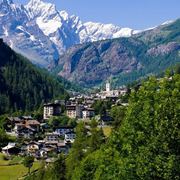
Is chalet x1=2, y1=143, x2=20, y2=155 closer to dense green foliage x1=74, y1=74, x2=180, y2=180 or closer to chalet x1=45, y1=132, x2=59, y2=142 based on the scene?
chalet x1=45, y1=132, x2=59, y2=142

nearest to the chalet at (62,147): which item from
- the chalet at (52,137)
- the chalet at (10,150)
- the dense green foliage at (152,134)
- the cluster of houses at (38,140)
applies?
the cluster of houses at (38,140)

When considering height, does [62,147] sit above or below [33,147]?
below

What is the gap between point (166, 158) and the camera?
2358 cm

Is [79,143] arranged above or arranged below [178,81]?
below

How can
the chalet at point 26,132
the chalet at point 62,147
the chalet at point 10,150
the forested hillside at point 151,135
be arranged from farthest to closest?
1. the chalet at point 26,132
2. the chalet at point 62,147
3. the chalet at point 10,150
4. the forested hillside at point 151,135

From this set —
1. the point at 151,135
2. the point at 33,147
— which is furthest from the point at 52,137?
the point at 151,135

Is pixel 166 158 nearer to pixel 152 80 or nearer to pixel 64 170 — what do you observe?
pixel 152 80

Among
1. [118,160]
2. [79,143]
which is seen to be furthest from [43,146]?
[118,160]

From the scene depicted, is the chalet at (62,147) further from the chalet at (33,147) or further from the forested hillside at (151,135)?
the forested hillside at (151,135)

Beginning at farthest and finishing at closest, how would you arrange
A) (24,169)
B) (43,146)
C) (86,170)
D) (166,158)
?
(43,146) < (24,169) < (86,170) < (166,158)

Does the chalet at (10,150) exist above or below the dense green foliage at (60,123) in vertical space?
below

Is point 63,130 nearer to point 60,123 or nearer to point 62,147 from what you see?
point 60,123

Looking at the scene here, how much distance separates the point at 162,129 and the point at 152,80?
123 inches

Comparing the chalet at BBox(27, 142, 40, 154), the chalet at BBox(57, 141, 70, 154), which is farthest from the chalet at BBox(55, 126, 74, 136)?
the chalet at BBox(27, 142, 40, 154)
